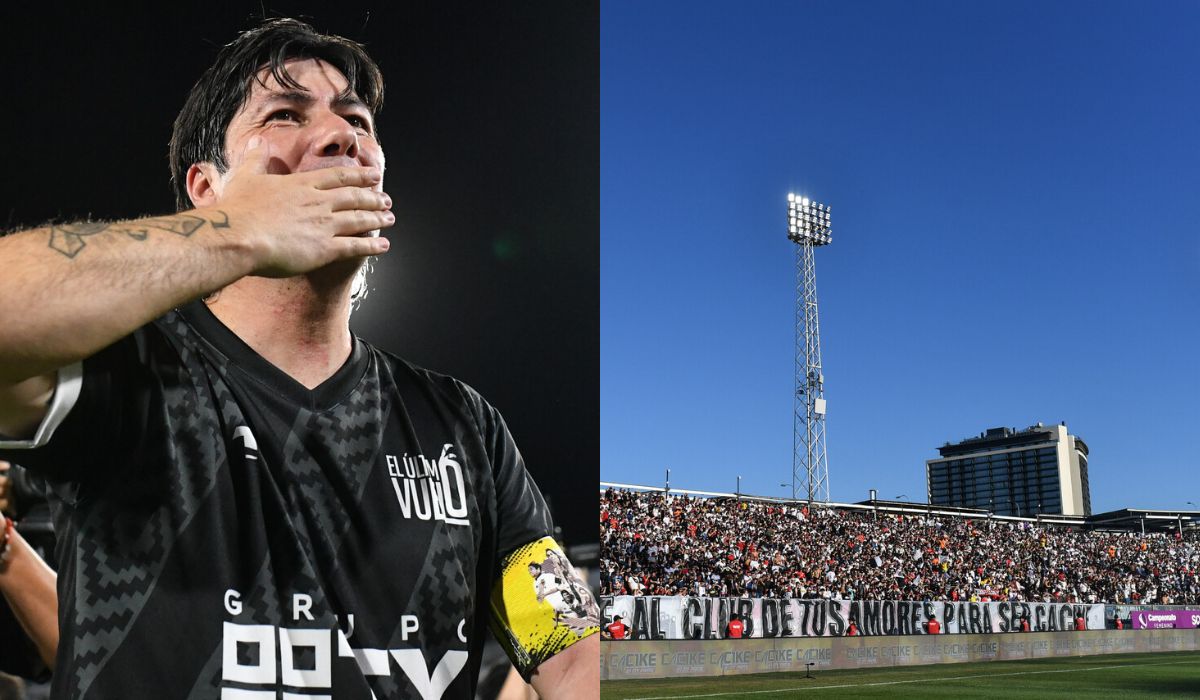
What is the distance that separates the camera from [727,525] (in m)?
21.0

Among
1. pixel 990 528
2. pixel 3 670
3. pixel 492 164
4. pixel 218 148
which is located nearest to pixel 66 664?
pixel 3 670

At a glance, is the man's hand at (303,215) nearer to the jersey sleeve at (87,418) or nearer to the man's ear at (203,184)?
the jersey sleeve at (87,418)

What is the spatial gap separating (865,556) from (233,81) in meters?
21.9

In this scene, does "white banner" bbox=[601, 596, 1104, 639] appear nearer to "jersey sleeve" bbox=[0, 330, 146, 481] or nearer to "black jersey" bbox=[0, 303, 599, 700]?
"black jersey" bbox=[0, 303, 599, 700]

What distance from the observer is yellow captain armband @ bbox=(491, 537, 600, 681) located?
7.91 ft

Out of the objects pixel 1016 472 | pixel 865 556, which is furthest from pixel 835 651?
pixel 1016 472

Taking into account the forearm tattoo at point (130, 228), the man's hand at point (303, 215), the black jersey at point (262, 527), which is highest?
the man's hand at point (303, 215)

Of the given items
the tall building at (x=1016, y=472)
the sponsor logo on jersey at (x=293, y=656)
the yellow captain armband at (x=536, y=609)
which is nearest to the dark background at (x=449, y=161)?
the yellow captain armband at (x=536, y=609)

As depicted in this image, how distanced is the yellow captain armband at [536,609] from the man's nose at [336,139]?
3.44 feet

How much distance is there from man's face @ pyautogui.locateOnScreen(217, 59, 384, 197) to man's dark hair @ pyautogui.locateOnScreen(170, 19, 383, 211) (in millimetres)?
23

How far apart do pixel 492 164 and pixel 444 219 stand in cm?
29

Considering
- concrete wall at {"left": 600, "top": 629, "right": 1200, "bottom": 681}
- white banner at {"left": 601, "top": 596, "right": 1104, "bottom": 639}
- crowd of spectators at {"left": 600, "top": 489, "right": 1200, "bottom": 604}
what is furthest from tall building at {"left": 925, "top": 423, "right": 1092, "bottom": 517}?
white banner at {"left": 601, "top": 596, "right": 1104, "bottom": 639}

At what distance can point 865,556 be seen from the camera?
22375mm

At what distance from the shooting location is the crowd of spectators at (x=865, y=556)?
722 inches
